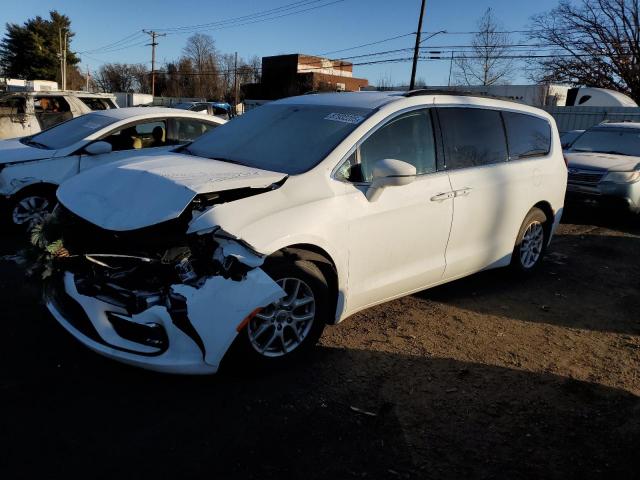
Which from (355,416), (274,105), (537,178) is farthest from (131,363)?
(537,178)

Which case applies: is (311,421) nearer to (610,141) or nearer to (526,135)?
(526,135)

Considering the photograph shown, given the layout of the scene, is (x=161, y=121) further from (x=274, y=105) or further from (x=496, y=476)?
(x=496, y=476)

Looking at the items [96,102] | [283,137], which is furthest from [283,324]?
[96,102]

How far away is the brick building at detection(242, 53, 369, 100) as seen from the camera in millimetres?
64875

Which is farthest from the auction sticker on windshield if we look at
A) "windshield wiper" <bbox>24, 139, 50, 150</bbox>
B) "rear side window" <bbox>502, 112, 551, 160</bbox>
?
"windshield wiper" <bbox>24, 139, 50, 150</bbox>

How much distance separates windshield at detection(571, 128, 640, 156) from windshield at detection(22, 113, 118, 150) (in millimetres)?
8231

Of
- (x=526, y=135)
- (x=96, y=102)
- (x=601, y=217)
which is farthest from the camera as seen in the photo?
(x=96, y=102)

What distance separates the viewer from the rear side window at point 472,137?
434 cm

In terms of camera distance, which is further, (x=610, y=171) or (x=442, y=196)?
(x=610, y=171)

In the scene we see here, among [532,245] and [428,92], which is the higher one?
[428,92]

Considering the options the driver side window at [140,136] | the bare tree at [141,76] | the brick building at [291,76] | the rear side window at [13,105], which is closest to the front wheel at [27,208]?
the driver side window at [140,136]

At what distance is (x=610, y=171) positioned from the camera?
330 inches

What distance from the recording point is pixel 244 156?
4.03 meters

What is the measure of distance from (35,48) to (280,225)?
260 feet
